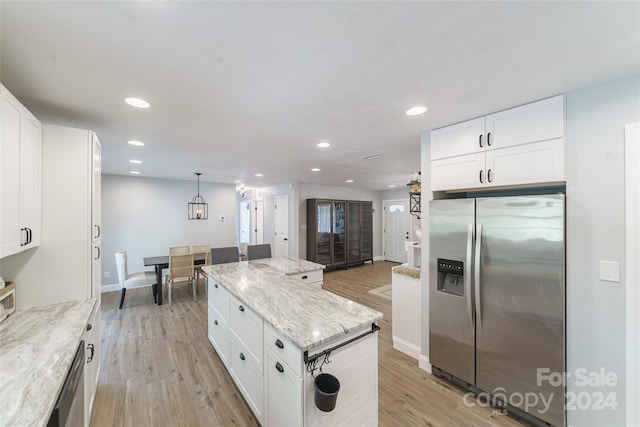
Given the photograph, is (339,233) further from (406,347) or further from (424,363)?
(424,363)

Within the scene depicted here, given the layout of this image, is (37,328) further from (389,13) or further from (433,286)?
(433,286)

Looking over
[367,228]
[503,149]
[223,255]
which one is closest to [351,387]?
[503,149]

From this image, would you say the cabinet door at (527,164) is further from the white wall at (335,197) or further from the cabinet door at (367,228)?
the cabinet door at (367,228)

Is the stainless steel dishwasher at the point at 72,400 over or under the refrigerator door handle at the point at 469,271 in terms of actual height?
under

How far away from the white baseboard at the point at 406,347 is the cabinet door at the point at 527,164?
1896 millimetres

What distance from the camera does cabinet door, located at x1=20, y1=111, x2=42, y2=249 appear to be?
4.81 feet

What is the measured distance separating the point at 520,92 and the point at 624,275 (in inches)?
53.4

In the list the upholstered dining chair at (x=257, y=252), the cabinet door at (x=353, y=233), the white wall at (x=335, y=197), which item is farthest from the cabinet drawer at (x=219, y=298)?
the cabinet door at (x=353, y=233)

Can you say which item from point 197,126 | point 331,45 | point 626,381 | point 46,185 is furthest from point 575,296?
point 46,185

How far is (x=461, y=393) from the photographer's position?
213 centimetres

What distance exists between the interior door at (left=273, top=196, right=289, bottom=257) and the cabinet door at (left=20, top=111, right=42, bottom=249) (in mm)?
4890

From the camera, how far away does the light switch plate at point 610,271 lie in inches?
60.4

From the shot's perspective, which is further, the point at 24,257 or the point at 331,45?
the point at 24,257

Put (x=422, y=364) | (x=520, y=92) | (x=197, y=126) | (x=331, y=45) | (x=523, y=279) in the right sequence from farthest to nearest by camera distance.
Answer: (x=422, y=364) → (x=197, y=126) → (x=523, y=279) → (x=520, y=92) → (x=331, y=45)
